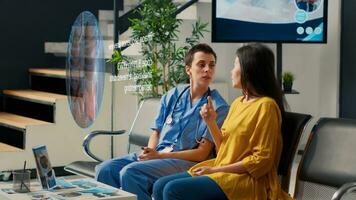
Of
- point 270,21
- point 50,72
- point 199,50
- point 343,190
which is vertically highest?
point 270,21

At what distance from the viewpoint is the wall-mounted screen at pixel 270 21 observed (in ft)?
21.4

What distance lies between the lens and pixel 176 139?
4.58 metres

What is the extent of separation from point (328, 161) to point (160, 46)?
10.8ft

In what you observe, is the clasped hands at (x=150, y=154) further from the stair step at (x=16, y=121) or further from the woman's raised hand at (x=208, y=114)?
the stair step at (x=16, y=121)

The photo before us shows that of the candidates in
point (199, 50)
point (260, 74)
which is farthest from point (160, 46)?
point (260, 74)

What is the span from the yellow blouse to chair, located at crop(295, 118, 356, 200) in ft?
0.42

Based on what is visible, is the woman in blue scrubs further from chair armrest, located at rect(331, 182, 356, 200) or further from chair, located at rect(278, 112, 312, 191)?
chair armrest, located at rect(331, 182, 356, 200)

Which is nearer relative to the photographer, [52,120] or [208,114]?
[208,114]

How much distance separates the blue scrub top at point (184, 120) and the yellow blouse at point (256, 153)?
19.7 inches

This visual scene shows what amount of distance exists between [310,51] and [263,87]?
3768mm

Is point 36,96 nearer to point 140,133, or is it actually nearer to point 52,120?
point 52,120

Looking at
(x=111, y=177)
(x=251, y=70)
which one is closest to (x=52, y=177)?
(x=111, y=177)

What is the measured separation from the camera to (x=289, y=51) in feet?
25.3

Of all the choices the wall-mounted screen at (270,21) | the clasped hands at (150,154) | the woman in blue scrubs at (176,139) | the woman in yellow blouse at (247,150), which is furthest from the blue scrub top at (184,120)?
the wall-mounted screen at (270,21)
